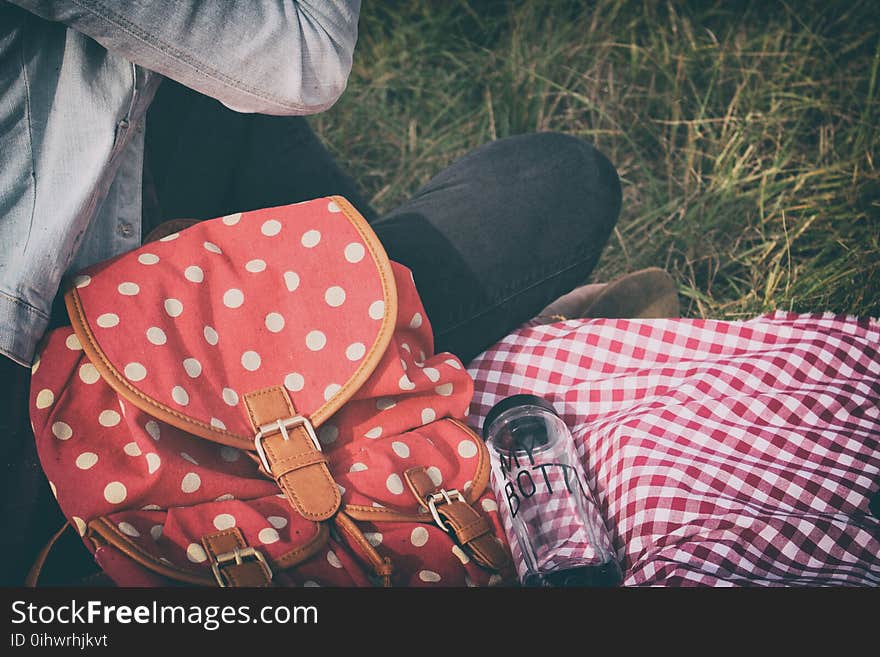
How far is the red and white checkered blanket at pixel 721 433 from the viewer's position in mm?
870

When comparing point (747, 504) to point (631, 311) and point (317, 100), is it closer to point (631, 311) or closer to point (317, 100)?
point (631, 311)

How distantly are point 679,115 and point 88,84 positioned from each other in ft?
4.39

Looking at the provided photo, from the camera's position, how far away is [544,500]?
3.14 ft

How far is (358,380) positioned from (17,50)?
52 cm

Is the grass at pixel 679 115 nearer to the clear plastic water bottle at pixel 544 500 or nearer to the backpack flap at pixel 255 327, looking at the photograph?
the clear plastic water bottle at pixel 544 500

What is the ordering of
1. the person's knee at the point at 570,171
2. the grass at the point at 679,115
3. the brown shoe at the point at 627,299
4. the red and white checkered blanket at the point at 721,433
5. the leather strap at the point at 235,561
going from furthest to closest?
the grass at the point at 679,115 → the brown shoe at the point at 627,299 → the person's knee at the point at 570,171 → the red and white checkered blanket at the point at 721,433 → the leather strap at the point at 235,561

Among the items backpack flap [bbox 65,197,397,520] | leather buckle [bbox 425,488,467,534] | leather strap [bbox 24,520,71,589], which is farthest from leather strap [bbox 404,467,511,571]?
leather strap [bbox 24,520,71,589]

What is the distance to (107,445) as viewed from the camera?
791mm

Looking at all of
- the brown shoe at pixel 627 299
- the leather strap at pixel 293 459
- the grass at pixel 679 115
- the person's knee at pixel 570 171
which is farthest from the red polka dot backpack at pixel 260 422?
the grass at pixel 679 115

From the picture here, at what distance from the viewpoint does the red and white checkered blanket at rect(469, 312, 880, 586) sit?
87cm

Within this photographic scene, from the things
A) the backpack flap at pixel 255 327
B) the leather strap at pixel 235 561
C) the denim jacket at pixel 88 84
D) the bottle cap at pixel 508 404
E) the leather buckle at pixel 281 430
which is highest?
the denim jacket at pixel 88 84

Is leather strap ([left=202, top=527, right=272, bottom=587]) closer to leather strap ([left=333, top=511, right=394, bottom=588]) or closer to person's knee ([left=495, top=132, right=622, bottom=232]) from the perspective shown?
leather strap ([left=333, top=511, right=394, bottom=588])

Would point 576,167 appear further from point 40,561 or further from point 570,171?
point 40,561

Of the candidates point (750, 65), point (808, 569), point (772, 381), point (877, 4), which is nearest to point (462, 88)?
point (750, 65)
